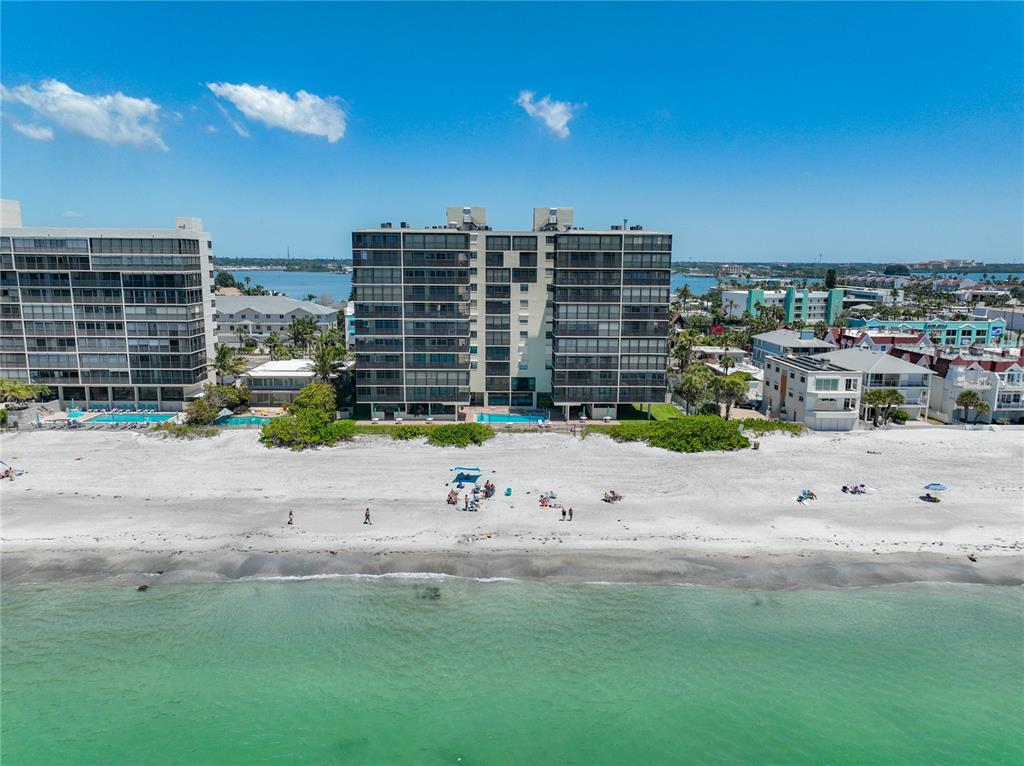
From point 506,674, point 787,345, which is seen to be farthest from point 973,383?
point 506,674

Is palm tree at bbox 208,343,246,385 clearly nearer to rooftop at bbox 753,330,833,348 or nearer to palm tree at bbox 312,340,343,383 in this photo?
palm tree at bbox 312,340,343,383

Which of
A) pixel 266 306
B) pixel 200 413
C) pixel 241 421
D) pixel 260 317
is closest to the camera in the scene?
pixel 200 413

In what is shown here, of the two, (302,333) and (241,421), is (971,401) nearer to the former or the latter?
(241,421)

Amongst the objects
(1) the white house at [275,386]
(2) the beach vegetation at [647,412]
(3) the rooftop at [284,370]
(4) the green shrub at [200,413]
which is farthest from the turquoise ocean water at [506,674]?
(3) the rooftop at [284,370]

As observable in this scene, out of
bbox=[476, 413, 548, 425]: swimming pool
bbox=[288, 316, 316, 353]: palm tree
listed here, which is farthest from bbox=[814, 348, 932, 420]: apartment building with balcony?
bbox=[288, 316, 316, 353]: palm tree

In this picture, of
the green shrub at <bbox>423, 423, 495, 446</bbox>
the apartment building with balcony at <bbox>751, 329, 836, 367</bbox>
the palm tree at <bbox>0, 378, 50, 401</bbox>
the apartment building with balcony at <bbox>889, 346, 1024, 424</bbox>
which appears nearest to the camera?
the green shrub at <bbox>423, 423, 495, 446</bbox>
